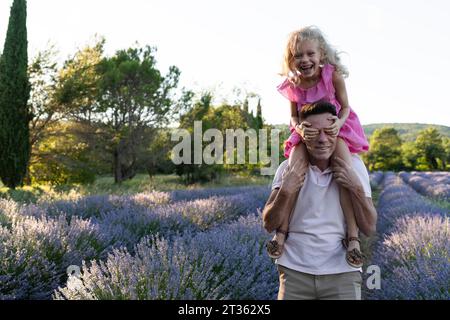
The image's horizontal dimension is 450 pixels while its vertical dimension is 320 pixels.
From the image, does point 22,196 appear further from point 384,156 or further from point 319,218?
point 384,156

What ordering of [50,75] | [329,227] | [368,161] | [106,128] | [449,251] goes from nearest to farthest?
[329,227]
[449,251]
[50,75]
[106,128]
[368,161]

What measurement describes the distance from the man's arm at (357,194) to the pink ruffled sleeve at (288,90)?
0.54m

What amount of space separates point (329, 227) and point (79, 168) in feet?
61.1

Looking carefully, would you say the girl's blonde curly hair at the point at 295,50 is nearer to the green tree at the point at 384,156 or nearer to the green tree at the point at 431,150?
the green tree at the point at 431,150

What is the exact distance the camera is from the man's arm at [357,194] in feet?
5.18

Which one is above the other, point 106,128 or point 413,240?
point 106,128

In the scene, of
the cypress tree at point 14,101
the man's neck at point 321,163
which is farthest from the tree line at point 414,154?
the man's neck at point 321,163

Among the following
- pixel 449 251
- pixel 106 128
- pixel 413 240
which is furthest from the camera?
pixel 106 128

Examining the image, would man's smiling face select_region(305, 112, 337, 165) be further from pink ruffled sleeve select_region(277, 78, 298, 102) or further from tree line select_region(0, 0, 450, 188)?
tree line select_region(0, 0, 450, 188)

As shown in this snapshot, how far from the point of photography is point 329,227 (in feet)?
5.31

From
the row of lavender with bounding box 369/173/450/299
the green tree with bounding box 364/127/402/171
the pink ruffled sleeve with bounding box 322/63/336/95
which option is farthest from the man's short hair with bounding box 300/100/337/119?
the green tree with bounding box 364/127/402/171
